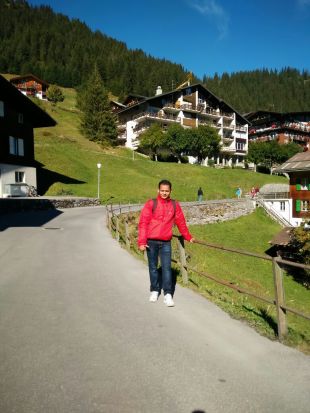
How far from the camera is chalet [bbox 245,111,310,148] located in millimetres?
100312

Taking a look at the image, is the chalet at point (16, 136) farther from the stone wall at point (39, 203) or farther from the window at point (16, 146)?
the stone wall at point (39, 203)

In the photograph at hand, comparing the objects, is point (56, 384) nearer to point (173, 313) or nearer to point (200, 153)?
point (173, 313)

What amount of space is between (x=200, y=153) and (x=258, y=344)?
67.9 m

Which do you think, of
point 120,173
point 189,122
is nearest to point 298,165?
point 120,173

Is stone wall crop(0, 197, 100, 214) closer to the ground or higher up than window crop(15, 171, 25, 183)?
closer to the ground

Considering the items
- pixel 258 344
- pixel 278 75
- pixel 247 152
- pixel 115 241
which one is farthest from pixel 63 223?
pixel 278 75

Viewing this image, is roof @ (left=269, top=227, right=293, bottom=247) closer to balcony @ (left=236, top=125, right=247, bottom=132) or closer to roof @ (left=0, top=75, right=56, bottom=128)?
roof @ (left=0, top=75, right=56, bottom=128)

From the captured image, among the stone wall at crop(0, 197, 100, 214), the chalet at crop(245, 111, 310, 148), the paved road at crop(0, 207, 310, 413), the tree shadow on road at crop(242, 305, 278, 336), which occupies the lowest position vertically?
the tree shadow on road at crop(242, 305, 278, 336)

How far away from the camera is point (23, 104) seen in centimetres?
3753

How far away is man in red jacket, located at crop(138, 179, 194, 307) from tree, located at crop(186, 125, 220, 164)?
6191 centimetres

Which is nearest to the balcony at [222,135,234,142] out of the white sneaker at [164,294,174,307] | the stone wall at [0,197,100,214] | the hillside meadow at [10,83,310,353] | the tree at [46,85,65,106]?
the hillside meadow at [10,83,310,353]

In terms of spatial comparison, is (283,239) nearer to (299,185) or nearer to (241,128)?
(299,185)

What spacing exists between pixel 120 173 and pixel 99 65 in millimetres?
99087

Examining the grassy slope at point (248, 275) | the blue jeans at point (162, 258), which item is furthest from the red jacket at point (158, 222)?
the grassy slope at point (248, 275)
